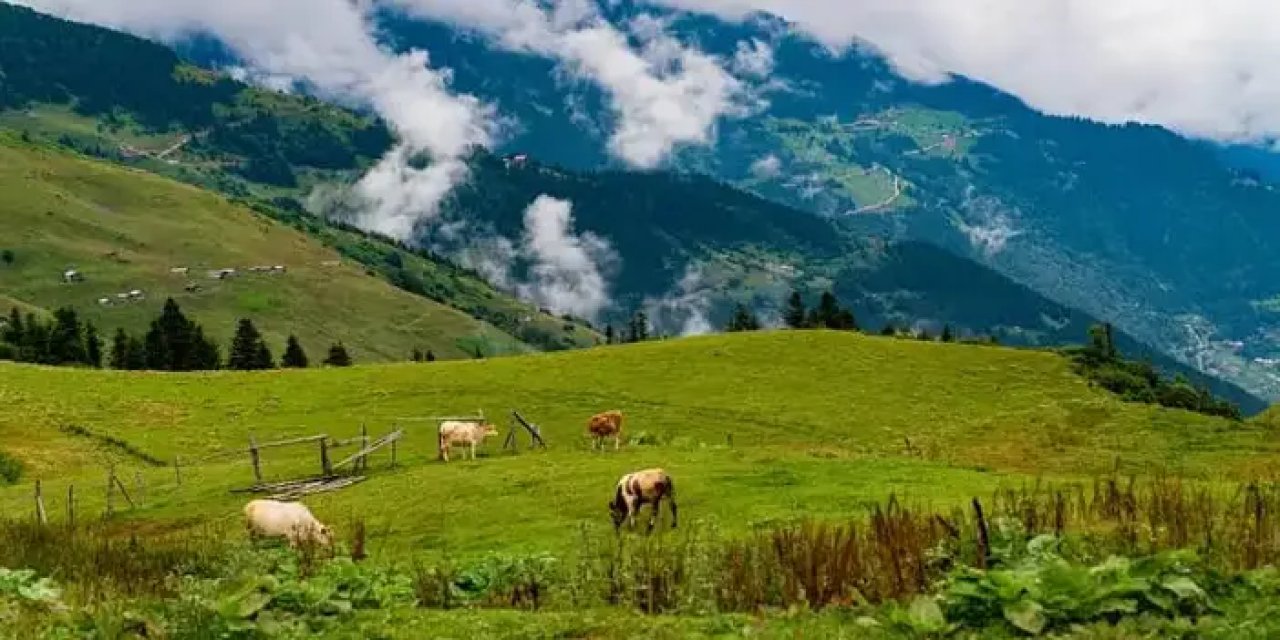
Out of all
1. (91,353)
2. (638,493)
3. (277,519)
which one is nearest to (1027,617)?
(638,493)

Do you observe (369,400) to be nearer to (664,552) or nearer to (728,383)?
(728,383)

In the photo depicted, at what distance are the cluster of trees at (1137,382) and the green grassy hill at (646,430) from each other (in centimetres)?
196

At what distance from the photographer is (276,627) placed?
14.5 meters

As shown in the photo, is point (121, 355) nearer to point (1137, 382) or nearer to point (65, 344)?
point (65, 344)

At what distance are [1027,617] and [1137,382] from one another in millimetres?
65856

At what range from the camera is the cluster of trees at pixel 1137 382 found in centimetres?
7044

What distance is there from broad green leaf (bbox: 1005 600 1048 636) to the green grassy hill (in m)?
13.7

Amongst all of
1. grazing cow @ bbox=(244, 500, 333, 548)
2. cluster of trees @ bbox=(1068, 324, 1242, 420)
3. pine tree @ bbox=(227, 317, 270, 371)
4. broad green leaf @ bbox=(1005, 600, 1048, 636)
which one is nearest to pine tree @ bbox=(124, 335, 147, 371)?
pine tree @ bbox=(227, 317, 270, 371)

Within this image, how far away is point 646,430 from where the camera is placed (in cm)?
6378

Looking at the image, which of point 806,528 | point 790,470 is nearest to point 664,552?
point 806,528

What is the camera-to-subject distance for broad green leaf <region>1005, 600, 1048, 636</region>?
41.4 feet

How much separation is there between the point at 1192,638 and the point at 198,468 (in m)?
46.6

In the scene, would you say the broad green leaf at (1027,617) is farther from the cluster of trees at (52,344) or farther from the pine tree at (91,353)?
the pine tree at (91,353)

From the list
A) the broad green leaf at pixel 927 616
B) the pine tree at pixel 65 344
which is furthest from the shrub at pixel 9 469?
the pine tree at pixel 65 344
